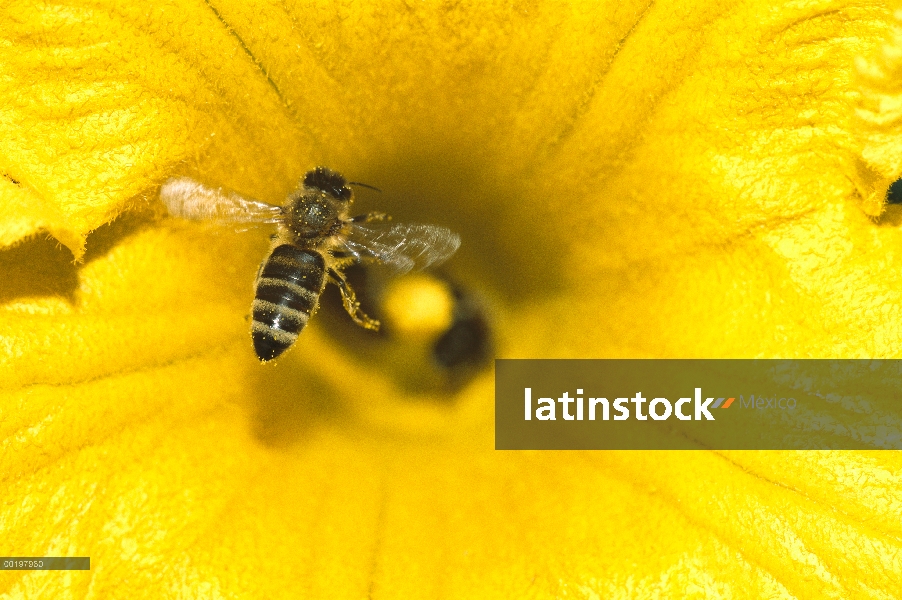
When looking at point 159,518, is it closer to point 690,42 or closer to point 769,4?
point 690,42

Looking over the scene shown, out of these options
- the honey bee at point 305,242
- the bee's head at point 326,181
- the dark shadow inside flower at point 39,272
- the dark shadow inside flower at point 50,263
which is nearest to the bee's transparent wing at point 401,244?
the honey bee at point 305,242

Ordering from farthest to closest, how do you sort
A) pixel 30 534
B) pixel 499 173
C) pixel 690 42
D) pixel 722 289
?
pixel 499 173
pixel 722 289
pixel 690 42
pixel 30 534

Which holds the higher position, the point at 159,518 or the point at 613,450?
the point at 613,450

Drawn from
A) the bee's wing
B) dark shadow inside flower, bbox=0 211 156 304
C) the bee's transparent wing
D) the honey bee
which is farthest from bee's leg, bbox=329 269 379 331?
dark shadow inside flower, bbox=0 211 156 304

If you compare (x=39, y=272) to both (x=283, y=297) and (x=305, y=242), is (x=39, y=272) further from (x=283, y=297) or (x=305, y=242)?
(x=305, y=242)

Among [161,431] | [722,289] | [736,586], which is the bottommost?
[736,586]

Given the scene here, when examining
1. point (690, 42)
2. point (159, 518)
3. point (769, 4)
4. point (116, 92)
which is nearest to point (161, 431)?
point (159, 518)
